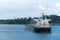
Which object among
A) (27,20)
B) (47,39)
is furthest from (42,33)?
(27,20)

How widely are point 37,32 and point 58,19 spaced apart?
11066cm

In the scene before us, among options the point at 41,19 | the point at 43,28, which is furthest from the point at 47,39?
the point at 41,19

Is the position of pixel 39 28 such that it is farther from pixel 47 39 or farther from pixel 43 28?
pixel 47 39

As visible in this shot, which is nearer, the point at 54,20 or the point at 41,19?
the point at 41,19

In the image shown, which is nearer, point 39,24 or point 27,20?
point 39,24

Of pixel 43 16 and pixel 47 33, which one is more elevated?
pixel 43 16

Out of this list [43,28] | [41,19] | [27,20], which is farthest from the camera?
[27,20]

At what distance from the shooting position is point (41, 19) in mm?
74938

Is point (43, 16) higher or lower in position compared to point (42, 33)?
higher

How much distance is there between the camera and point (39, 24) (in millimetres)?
73375

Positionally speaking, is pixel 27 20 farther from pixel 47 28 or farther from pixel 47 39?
pixel 47 39

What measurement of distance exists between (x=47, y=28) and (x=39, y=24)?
4.05 metres

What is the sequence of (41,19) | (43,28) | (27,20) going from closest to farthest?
(43,28), (41,19), (27,20)

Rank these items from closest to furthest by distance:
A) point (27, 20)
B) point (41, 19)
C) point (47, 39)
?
point (47, 39), point (41, 19), point (27, 20)
